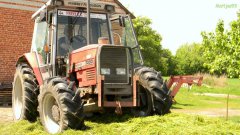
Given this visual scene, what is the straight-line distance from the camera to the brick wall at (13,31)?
50.1 ft

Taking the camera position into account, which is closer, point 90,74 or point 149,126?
point 149,126

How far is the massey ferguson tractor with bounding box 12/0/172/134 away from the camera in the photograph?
682cm

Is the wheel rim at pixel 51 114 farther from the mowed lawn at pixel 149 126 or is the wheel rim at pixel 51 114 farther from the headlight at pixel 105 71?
the headlight at pixel 105 71

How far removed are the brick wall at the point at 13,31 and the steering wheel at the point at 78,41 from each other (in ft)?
27.1

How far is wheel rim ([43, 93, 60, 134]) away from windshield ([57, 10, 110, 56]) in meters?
1.02

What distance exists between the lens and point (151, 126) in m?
6.18

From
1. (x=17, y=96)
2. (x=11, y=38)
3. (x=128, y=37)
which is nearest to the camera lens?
(x=128, y=37)

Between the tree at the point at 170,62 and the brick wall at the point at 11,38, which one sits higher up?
the brick wall at the point at 11,38

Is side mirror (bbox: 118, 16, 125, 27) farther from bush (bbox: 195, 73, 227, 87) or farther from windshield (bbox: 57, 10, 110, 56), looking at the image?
bush (bbox: 195, 73, 227, 87)

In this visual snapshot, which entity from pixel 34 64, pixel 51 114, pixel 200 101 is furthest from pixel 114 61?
pixel 200 101

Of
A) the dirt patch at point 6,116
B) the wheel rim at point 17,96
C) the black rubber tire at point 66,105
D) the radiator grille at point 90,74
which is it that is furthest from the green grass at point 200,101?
the black rubber tire at point 66,105

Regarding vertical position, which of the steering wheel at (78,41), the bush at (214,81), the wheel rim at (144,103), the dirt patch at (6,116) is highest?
the steering wheel at (78,41)

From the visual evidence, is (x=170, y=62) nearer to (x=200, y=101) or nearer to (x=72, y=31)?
(x=200, y=101)

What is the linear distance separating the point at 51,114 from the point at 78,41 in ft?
5.44
